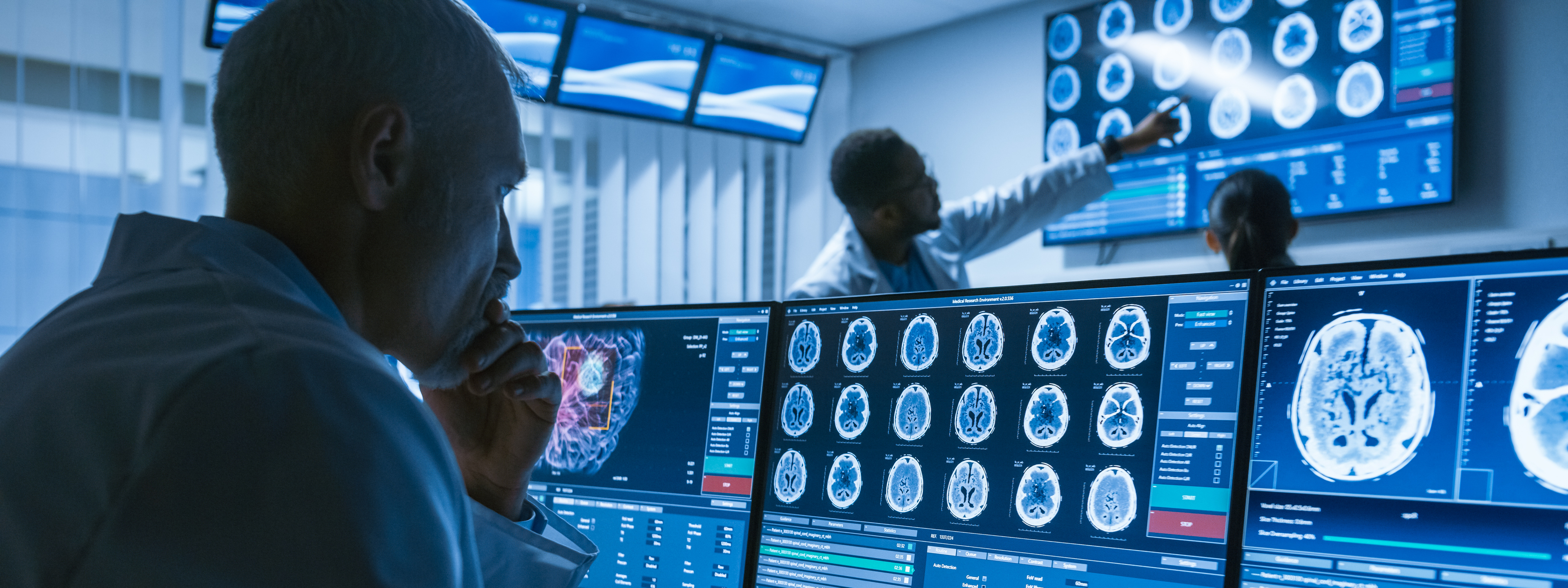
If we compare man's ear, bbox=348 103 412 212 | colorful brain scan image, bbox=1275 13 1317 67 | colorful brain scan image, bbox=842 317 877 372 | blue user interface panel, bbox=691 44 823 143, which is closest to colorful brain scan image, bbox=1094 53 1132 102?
colorful brain scan image, bbox=1275 13 1317 67

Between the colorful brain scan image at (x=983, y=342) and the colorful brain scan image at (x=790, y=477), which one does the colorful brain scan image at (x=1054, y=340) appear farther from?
the colorful brain scan image at (x=790, y=477)

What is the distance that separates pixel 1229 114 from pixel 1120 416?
2662 mm

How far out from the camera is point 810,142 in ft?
15.4

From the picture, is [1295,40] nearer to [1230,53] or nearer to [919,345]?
[1230,53]

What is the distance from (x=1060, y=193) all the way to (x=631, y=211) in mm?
1891

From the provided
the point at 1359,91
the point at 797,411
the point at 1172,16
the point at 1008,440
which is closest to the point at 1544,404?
the point at 1008,440

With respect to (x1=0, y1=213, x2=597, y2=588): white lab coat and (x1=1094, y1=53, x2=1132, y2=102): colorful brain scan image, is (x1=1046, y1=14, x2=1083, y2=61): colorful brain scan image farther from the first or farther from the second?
(x1=0, y1=213, x2=597, y2=588): white lab coat

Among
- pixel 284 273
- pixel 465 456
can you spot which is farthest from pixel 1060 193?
pixel 284 273

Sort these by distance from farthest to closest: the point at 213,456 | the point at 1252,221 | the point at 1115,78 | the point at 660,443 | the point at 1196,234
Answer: the point at 1115,78 → the point at 1196,234 → the point at 1252,221 → the point at 660,443 → the point at 213,456

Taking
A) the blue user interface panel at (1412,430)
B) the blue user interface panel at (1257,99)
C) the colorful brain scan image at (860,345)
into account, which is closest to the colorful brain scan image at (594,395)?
the colorful brain scan image at (860,345)

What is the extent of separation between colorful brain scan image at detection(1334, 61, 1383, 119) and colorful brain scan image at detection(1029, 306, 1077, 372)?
2.44 m

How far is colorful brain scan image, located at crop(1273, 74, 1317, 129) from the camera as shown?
314 cm

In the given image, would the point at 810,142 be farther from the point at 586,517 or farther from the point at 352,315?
the point at 352,315

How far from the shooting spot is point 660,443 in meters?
1.31
